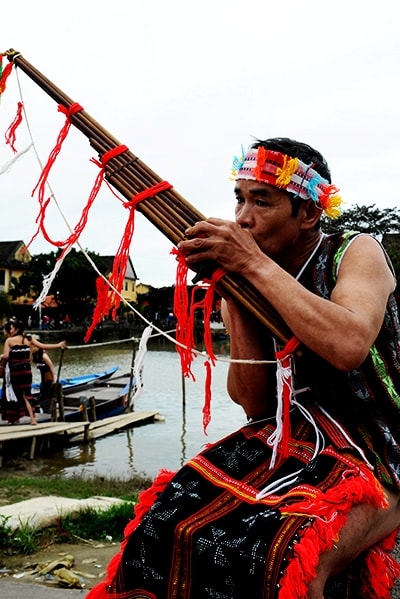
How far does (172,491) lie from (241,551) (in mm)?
342

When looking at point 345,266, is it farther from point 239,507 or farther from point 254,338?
point 239,507

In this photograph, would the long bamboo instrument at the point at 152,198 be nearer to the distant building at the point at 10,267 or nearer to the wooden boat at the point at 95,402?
the wooden boat at the point at 95,402

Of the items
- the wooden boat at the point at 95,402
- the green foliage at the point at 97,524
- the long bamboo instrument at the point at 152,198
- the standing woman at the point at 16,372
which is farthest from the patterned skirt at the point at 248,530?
the wooden boat at the point at 95,402

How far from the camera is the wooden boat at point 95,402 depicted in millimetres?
13827

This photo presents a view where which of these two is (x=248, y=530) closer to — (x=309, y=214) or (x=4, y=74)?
(x=309, y=214)

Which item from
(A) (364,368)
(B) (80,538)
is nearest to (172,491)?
(A) (364,368)

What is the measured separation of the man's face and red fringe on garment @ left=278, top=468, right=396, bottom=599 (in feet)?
2.61

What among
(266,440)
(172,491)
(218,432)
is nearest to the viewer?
(172,491)

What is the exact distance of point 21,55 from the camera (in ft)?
8.18

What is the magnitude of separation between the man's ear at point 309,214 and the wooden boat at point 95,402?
10.5 m

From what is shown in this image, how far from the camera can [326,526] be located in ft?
5.38

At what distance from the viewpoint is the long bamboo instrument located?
194 centimetres

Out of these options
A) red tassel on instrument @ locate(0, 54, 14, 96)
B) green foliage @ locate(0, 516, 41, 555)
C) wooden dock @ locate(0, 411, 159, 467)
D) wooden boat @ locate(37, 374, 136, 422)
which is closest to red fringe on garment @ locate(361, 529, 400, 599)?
red tassel on instrument @ locate(0, 54, 14, 96)

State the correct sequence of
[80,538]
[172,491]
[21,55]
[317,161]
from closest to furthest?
[172,491] < [317,161] < [21,55] < [80,538]
